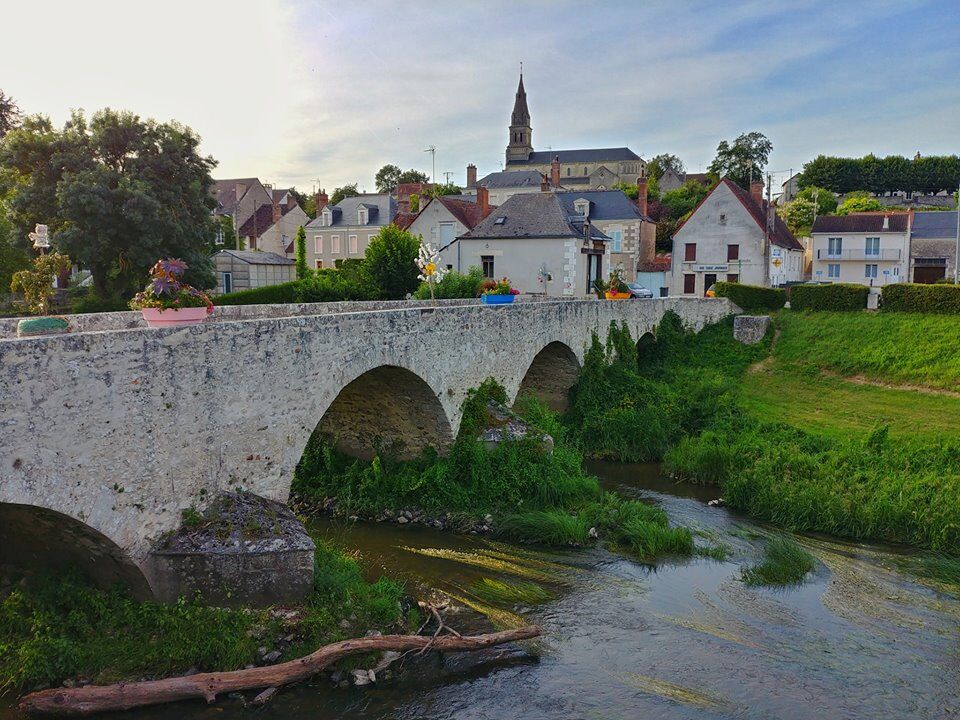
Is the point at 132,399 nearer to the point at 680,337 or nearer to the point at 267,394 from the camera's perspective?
the point at 267,394

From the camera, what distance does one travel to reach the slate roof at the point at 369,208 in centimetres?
4128

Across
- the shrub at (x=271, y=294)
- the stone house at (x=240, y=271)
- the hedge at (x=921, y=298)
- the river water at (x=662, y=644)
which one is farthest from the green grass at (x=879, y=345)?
the stone house at (x=240, y=271)

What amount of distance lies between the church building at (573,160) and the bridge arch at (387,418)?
61.7 metres

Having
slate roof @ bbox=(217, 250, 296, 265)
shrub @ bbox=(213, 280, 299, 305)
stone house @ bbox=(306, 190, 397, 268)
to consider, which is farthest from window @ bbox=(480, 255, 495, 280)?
stone house @ bbox=(306, 190, 397, 268)

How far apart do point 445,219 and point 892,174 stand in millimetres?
50656

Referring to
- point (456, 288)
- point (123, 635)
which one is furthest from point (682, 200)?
point (123, 635)

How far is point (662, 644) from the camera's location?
26.7 ft

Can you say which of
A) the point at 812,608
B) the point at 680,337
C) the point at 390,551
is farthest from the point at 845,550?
the point at 680,337

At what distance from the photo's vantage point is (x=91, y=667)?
21.5 feet

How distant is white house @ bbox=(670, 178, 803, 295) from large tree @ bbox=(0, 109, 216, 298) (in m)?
21.1

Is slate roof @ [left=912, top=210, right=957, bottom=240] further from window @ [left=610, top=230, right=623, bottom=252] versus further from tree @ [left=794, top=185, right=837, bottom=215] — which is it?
window @ [left=610, top=230, right=623, bottom=252]

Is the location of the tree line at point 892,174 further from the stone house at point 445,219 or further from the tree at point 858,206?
the stone house at point 445,219

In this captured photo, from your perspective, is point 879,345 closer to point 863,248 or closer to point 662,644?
point 662,644

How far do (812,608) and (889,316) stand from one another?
1670 cm
